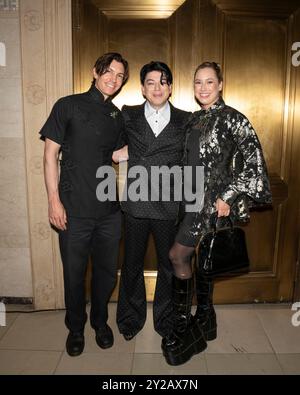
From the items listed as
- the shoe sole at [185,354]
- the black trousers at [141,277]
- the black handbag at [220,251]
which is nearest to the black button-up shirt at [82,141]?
the black trousers at [141,277]

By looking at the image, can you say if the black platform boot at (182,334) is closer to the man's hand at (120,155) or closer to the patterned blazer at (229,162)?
the patterned blazer at (229,162)

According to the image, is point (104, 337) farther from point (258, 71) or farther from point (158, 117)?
point (258, 71)

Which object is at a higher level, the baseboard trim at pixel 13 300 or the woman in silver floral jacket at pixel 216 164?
the woman in silver floral jacket at pixel 216 164

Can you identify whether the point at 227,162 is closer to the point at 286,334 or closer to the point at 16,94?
the point at 286,334

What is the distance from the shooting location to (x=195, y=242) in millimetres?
1990

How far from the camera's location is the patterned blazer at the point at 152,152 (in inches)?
78.0

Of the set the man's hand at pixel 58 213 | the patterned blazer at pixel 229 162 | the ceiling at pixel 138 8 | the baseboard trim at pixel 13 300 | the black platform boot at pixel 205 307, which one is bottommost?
the baseboard trim at pixel 13 300

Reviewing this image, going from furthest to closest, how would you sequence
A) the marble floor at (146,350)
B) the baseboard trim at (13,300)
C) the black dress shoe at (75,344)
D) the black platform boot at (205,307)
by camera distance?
the baseboard trim at (13,300)
the black platform boot at (205,307)
the black dress shoe at (75,344)
the marble floor at (146,350)

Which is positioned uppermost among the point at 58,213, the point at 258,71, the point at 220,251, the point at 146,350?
the point at 258,71

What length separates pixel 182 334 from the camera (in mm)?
2055

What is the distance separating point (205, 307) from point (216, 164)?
0.91 meters

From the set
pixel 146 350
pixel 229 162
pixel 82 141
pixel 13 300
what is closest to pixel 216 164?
pixel 229 162

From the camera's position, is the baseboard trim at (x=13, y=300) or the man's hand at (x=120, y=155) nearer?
the man's hand at (x=120, y=155)

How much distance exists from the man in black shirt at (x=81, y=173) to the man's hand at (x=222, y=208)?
594 millimetres
